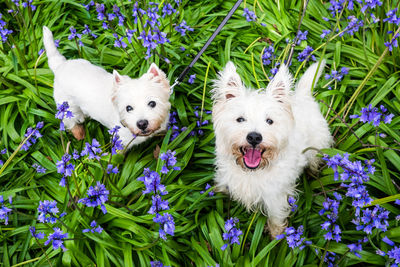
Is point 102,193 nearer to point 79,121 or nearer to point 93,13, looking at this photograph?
point 79,121

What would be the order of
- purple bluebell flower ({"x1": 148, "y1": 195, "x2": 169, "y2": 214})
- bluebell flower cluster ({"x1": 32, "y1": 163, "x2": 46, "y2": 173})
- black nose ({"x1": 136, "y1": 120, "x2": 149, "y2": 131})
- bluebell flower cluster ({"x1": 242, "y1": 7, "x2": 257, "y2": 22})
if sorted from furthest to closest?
bluebell flower cluster ({"x1": 242, "y1": 7, "x2": 257, "y2": 22})
bluebell flower cluster ({"x1": 32, "y1": 163, "x2": 46, "y2": 173})
black nose ({"x1": 136, "y1": 120, "x2": 149, "y2": 131})
purple bluebell flower ({"x1": 148, "y1": 195, "x2": 169, "y2": 214})

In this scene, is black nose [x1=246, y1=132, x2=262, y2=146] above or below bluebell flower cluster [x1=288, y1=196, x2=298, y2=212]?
above

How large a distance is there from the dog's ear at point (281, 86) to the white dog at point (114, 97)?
1165mm

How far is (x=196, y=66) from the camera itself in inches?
155

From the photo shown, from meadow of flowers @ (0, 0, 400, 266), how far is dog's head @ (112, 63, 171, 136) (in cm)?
36

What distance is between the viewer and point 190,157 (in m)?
3.32

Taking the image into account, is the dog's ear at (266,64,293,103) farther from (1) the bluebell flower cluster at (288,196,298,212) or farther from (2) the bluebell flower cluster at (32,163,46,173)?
(2) the bluebell flower cluster at (32,163,46,173)

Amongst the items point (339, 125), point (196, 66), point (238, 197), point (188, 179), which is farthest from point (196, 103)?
point (339, 125)

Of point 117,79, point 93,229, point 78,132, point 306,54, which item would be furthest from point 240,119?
point 78,132

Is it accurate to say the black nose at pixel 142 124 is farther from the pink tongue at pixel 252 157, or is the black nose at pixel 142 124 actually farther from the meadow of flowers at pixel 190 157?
the pink tongue at pixel 252 157

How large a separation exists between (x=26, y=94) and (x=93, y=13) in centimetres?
169

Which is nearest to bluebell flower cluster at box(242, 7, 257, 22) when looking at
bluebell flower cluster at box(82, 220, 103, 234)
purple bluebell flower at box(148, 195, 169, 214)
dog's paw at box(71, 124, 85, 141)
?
dog's paw at box(71, 124, 85, 141)

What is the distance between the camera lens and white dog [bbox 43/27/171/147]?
2.93 meters

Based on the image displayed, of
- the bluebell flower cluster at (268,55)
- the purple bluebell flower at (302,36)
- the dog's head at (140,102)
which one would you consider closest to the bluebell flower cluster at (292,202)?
the dog's head at (140,102)
